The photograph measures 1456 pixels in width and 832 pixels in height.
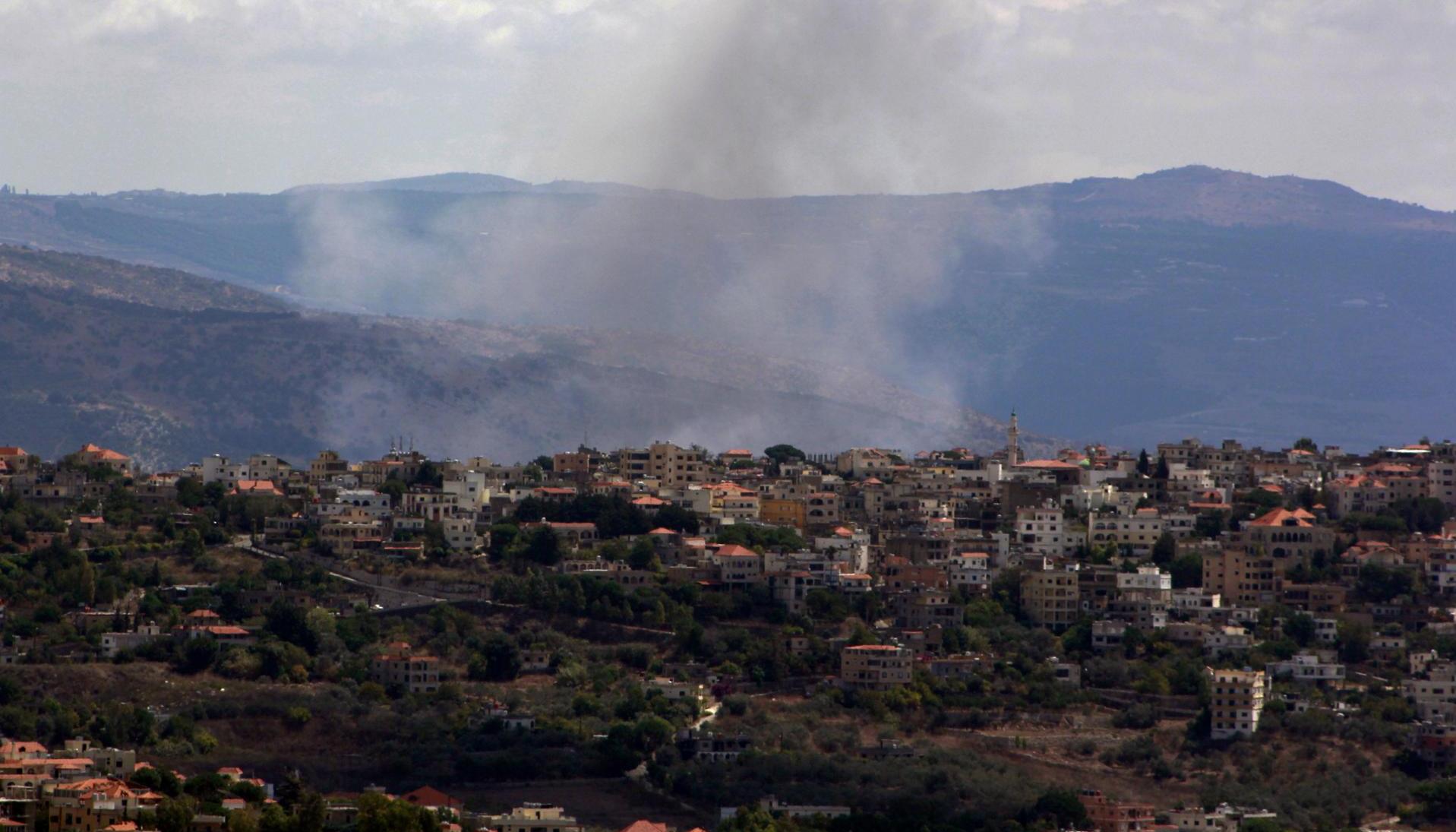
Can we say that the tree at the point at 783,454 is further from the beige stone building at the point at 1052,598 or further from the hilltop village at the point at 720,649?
the beige stone building at the point at 1052,598

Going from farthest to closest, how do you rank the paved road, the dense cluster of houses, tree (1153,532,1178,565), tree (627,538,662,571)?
tree (1153,532,1178,565) < tree (627,538,662,571) < the paved road < the dense cluster of houses

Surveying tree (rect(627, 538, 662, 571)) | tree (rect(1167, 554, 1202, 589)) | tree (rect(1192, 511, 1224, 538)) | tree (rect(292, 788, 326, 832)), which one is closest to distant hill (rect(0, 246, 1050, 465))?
tree (rect(1192, 511, 1224, 538))

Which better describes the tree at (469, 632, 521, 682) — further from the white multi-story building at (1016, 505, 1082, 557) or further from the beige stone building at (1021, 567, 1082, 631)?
the white multi-story building at (1016, 505, 1082, 557)

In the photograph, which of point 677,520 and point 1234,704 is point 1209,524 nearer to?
point 677,520

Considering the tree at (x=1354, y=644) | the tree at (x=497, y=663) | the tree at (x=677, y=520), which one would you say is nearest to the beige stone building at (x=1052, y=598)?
the tree at (x=1354, y=644)

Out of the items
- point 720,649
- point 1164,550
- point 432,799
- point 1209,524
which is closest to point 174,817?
point 432,799
